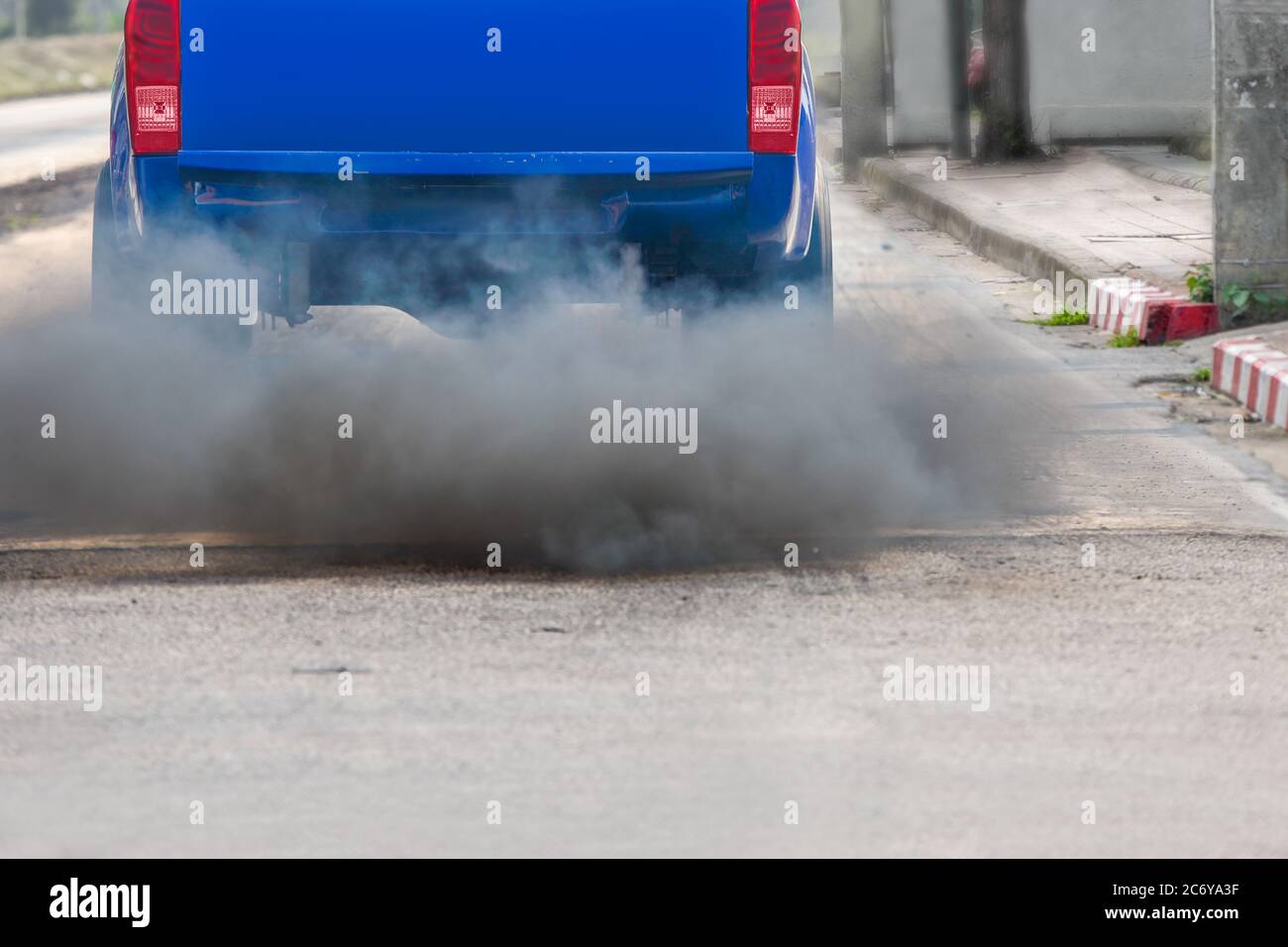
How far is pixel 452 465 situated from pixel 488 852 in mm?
3378

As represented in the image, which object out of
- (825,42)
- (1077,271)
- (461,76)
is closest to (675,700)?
(461,76)

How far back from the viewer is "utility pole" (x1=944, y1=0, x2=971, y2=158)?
2450 centimetres

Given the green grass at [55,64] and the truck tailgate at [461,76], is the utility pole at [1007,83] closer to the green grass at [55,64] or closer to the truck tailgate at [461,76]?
the truck tailgate at [461,76]

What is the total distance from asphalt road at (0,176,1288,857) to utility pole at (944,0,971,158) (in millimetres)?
17268

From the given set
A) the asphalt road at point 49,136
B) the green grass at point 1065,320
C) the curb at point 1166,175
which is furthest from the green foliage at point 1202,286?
the asphalt road at point 49,136

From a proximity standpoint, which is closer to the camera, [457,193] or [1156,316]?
[457,193]

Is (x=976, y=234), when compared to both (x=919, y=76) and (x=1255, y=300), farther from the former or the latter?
(x=919, y=76)

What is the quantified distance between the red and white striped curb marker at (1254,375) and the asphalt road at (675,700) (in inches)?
65.1

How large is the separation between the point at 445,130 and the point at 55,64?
58.9m

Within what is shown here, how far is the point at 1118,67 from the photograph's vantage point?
2467 centimetres

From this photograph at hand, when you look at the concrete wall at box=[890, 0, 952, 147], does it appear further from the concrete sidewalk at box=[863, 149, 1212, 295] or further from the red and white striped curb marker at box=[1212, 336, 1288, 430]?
the red and white striped curb marker at box=[1212, 336, 1288, 430]

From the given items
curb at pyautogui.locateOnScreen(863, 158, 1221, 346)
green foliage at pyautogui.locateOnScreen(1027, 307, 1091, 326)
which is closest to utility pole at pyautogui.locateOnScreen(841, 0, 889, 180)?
curb at pyautogui.locateOnScreen(863, 158, 1221, 346)

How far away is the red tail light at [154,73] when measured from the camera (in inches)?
245

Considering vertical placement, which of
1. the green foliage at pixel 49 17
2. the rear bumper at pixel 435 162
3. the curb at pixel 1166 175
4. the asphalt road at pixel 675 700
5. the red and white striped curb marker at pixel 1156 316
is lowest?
the asphalt road at pixel 675 700
